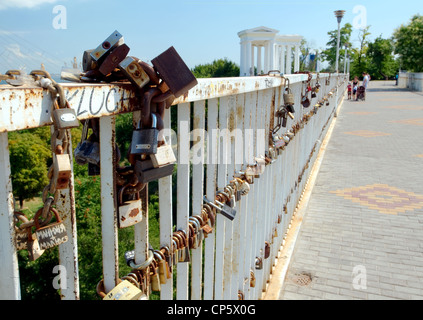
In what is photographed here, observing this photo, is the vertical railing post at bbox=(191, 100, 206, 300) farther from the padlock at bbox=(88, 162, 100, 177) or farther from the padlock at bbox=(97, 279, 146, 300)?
the padlock at bbox=(97, 279, 146, 300)

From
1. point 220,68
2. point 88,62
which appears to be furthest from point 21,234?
point 220,68

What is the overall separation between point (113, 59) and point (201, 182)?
93 cm

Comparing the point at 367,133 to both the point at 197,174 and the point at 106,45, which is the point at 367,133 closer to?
the point at 197,174

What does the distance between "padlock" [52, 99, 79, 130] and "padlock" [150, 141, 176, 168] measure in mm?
330

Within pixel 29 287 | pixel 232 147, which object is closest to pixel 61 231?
pixel 232 147

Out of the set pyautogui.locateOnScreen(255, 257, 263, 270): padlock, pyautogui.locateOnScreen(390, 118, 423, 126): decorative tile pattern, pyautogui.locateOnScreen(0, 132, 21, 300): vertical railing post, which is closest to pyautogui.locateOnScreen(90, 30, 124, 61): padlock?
pyautogui.locateOnScreen(0, 132, 21, 300): vertical railing post

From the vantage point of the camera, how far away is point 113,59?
1.10 meters

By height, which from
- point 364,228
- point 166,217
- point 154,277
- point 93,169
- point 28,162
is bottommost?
point 28,162

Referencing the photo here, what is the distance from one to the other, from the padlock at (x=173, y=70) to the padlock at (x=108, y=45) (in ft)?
0.46

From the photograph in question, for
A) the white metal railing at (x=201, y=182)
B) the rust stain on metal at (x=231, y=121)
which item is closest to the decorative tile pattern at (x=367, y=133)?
the white metal railing at (x=201, y=182)

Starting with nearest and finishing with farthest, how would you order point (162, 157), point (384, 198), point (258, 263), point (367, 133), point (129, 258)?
point (162, 157) < point (129, 258) < point (258, 263) < point (384, 198) < point (367, 133)

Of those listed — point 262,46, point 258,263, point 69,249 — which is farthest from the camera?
point 262,46

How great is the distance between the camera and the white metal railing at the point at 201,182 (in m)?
0.88

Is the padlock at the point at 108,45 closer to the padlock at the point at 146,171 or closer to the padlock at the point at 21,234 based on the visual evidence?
the padlock at the point at 146,171
